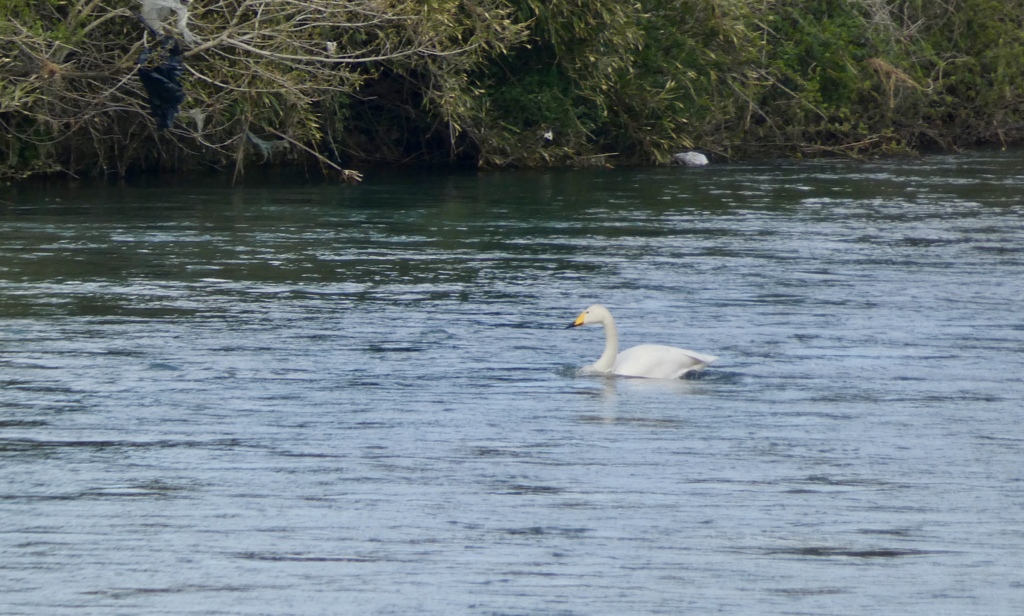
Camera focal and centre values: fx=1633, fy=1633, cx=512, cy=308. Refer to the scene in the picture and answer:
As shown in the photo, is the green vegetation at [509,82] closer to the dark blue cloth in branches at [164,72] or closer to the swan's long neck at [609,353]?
the dark blue cloth in branches at [164,72]

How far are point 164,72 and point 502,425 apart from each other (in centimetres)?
1063

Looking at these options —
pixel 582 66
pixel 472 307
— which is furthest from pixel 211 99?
pixel 472 307

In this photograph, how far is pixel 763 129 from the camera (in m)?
24.5

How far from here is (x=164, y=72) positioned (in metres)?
16.8

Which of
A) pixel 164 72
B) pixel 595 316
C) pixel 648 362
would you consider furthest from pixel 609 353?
pixel 164 72

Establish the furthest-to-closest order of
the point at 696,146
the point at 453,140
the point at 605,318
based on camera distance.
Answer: the point at 696,146 < the point at 453,140 < the point at 605,318

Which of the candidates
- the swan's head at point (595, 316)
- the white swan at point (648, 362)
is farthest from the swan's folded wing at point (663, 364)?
the swan's head at point (595, 316)

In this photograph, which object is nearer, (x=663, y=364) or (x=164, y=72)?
(x=663, y=364)

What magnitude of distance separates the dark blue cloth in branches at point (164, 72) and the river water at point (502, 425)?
9.52 feet

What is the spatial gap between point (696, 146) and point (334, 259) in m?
11.9

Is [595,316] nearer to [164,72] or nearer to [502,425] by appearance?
[502,425]

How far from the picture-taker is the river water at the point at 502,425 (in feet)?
17.2

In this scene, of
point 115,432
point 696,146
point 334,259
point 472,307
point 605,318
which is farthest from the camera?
point 696,146

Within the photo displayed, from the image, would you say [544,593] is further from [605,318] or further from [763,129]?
[763,129]
